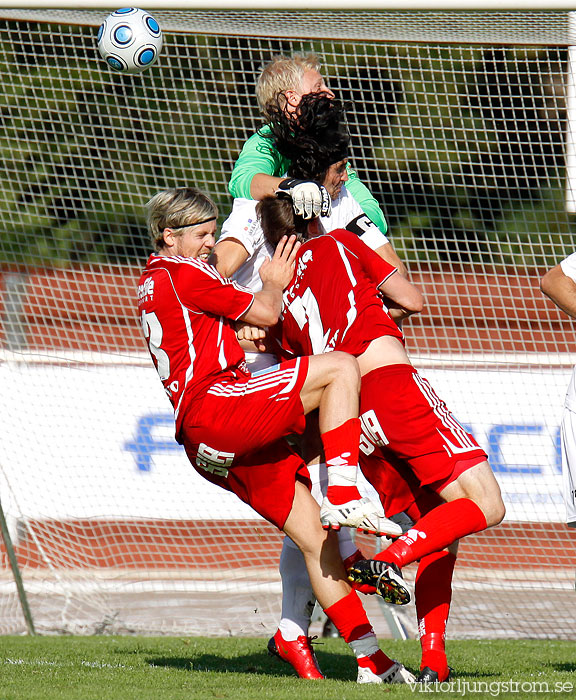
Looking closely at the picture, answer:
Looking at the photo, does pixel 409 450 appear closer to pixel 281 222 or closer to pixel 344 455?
pixel 344 455

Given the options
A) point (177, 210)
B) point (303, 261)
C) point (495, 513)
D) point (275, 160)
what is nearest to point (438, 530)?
point (495, 513)

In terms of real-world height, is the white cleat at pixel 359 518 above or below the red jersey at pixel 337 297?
below

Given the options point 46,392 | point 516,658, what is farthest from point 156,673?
→ point 46,392

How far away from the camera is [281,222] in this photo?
419 centimetres

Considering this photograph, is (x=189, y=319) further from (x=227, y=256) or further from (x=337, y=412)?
(x=337, y=412)

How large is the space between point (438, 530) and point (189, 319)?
1.34 m

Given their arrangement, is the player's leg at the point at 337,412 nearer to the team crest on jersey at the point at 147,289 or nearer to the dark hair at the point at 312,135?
the team crest on jersey at the point at 147,289

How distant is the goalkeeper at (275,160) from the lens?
4.32 meters

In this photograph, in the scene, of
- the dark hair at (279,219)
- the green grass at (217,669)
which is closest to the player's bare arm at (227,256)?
the dark hair at (279,219)

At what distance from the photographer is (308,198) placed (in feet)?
13.0

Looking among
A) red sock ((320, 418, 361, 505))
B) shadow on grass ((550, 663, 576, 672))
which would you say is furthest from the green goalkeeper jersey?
shadow on grass ((550, 663, 576, 672))

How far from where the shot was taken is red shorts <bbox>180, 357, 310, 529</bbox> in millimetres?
3727

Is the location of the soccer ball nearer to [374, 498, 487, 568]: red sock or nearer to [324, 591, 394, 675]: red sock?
[374, 498, 487, 568]: red sock

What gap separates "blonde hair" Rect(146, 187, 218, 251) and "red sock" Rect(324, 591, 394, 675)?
1783 millimetres
